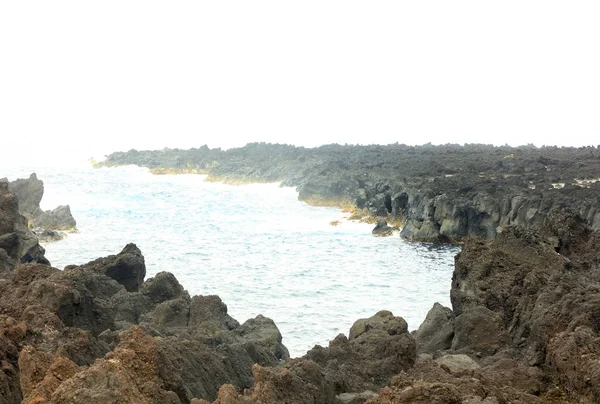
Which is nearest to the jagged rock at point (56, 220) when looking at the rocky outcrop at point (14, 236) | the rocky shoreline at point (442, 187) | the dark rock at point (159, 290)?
the rocky outcrop at point (14, 236)

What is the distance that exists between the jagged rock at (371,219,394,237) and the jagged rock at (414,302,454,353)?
1604cm

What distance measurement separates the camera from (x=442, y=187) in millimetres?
31234

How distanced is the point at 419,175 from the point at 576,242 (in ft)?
77.4

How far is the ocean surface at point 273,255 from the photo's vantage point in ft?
54.0

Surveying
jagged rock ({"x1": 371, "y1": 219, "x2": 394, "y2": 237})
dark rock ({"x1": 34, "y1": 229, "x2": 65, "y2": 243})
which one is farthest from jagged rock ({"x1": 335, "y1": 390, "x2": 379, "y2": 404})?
jagged rock ({"x1": 371, "y1": 219, "x2": 394, "y2": 237})

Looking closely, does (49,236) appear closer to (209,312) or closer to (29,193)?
(29,193)

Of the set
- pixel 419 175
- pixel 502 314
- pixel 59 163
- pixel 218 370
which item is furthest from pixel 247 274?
pixel 59 163

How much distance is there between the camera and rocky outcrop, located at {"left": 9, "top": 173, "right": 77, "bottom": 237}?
1069 inches

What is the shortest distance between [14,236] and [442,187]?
66.3 ft

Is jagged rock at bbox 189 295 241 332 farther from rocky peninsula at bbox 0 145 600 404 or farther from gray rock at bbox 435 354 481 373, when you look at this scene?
gray rock at bbox 435 354 481 373

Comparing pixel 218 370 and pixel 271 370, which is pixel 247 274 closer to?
pixel 218 370

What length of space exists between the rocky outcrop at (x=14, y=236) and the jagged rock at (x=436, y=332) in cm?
889

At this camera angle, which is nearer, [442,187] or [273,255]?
[273,255]

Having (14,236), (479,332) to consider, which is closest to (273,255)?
(14,236)
